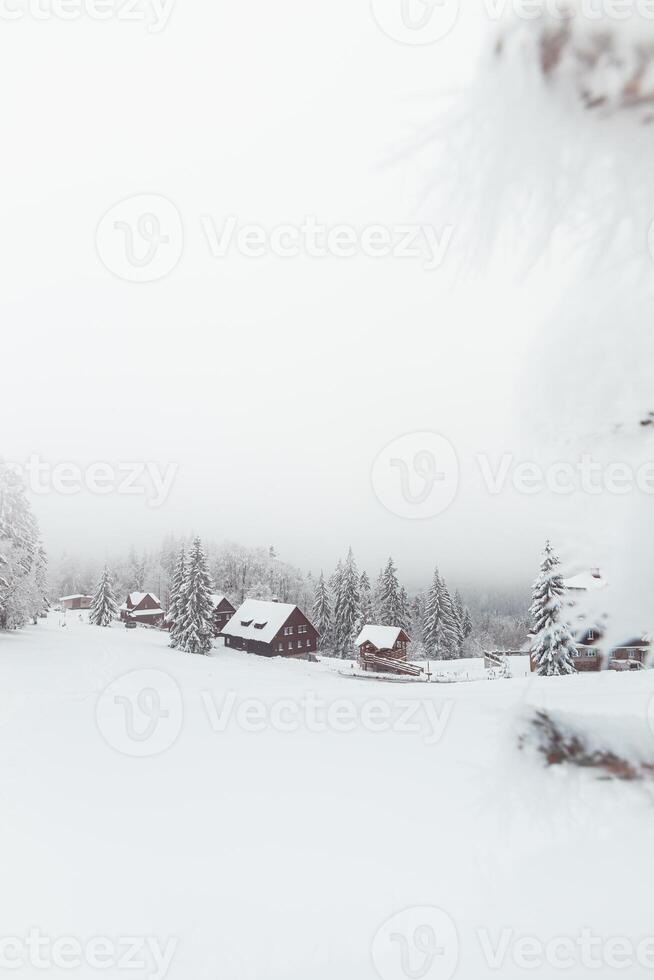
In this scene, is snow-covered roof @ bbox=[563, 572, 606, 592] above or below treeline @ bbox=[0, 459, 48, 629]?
above

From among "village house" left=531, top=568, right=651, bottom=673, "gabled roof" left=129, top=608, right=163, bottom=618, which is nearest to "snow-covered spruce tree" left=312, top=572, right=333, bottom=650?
"gabled roof" left=129, top=608, right=163, bottom=618

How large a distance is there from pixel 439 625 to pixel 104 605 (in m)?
5.51

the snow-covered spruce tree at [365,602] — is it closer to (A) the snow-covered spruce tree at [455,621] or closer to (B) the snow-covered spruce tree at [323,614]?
(B) the snow-covered spruce tree at [323,614]

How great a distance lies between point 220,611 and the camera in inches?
301

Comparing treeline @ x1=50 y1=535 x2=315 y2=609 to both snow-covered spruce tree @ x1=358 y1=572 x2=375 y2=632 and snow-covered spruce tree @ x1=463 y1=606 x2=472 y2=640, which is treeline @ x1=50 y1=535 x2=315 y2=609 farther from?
snow-covered spruce tree @ x1=463 y1=606 x2=472 y2=640

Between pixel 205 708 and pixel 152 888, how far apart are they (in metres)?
2.19

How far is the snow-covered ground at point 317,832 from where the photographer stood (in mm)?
1711

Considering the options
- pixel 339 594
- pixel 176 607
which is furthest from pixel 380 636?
pixel 176 607

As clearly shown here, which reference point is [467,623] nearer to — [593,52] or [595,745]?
[595,745]

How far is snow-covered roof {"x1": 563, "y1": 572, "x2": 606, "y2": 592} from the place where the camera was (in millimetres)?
945

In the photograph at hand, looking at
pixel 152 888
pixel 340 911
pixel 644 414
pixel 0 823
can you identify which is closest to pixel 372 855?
pixel 340 911

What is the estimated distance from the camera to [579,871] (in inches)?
82.7

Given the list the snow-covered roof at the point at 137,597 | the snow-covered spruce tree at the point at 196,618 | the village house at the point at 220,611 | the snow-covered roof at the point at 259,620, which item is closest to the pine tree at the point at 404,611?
the snow-covered roof at the point at 259,620

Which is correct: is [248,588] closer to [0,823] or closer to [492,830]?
[0,823]
